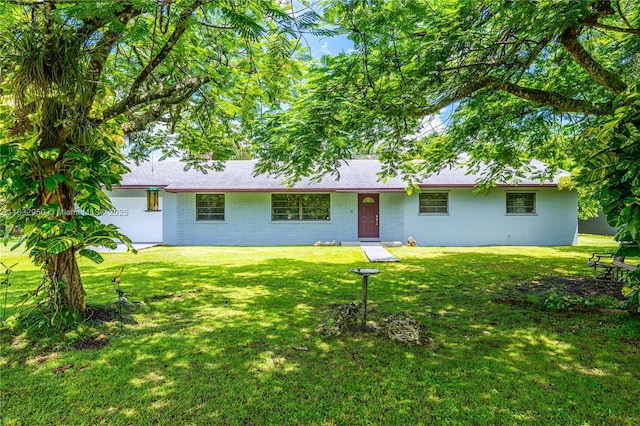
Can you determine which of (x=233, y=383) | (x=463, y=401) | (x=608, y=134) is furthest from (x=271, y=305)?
(x=608, y=134)

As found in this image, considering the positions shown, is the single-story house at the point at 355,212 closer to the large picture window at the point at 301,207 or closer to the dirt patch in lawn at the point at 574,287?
the large picture window at the point at 301,207

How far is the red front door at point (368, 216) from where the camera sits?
15164 mm

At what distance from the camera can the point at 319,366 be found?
130 inches

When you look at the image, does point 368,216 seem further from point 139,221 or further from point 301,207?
point 139,221

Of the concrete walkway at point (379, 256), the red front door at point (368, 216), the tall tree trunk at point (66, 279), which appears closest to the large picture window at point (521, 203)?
the red front door at point (368, 216)

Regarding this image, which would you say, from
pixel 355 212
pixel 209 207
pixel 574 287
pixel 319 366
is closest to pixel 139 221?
pixel 209 207

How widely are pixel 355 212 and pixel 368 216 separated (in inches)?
28.8

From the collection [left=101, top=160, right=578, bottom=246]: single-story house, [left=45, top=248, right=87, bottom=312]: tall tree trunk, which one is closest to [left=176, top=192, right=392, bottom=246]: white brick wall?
[left=101, top=160, right=578, bottom=246]: single-story house

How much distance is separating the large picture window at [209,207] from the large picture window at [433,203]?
9689 millimetres

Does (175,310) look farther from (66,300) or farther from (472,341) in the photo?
(472,341)

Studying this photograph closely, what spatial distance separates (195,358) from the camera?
349 cm

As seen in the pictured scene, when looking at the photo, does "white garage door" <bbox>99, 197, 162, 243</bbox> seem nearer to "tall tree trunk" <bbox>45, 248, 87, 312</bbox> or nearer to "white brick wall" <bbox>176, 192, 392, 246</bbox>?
"white brick wall" <bbox>176, 192, 392, 246</bbox>

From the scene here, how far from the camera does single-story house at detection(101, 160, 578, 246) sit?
14.5 meters

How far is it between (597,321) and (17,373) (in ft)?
23.9
